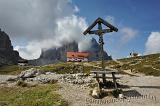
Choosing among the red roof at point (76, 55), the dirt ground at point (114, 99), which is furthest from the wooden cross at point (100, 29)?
the red roof at point (76, 55)

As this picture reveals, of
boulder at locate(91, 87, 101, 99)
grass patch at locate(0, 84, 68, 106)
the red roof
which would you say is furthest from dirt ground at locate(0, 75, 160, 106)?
the red roof

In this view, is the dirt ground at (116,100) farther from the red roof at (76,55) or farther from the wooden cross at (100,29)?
the red roof at (76,55)

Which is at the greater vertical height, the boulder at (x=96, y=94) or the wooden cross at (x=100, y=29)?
the wooden cross at (x=100, y=29)

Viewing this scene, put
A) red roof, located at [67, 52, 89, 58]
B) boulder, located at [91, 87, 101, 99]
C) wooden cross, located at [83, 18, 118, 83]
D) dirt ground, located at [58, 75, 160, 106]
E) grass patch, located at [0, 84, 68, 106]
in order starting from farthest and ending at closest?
red roof, located at [67, 52, 89, 58] → wooden cross, located at [83, 18, 118, 83] → boulder, located at [91, 87, 101, 99] → grass patch, located at [0, 84, 68, 106] → dirt ground, located at [58, 75, 160, 106]

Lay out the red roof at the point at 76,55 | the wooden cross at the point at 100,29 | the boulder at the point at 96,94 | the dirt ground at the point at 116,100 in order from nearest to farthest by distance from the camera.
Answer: the dirt ground at the point at 116,100
the boulder at the point at 96,94
the wooden cross at the point at 100,29
the red roof at the point at 76,55

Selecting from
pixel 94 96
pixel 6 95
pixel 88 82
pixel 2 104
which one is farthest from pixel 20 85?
pixel 94 96

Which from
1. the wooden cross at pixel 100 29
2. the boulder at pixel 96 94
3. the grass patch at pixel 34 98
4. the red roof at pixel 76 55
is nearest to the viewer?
the grass patch at pixel 34 98

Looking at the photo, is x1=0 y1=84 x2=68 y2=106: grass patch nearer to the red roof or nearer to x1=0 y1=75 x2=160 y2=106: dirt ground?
x1=0 y1=75 x2=160 y2=106: dirt ground

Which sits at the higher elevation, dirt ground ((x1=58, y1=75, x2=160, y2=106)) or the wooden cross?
the wooden cross

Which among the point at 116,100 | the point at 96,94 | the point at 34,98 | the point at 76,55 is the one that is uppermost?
the point at 76,55

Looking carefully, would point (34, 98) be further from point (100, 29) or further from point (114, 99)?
point (100, 29)

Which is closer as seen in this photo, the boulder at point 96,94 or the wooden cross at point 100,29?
the boulder at point 96,94

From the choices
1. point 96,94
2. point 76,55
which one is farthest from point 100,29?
point 76,55

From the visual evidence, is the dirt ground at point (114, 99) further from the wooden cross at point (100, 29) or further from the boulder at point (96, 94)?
the wooden cross at point (100, 29)
